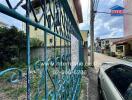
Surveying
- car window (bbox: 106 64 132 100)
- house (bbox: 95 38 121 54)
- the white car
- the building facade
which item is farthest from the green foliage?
house (bbox: 95 38 121 54)

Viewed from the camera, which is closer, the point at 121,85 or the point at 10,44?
the point at 10,44

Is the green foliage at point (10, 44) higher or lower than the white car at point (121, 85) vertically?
higher

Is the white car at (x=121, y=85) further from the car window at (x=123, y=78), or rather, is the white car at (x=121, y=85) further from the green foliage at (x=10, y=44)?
the green foliage at (x=10, y=44)

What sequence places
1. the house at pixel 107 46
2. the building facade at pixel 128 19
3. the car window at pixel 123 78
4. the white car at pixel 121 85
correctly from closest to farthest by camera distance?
1. the white car at pixel 121 85
2. the car window at pixel 123 78
3. the building facade at pixel 128 19
4. the house at pixel 107 46

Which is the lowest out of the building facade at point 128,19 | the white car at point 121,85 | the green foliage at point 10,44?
the white car at point 121,85

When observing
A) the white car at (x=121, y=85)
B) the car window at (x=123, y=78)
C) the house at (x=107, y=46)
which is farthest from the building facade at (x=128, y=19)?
the white car at (x=121, y=85)

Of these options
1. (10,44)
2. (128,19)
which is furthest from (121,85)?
(128,19)

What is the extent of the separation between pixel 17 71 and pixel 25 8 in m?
0.36

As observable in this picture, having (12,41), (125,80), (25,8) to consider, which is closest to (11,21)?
(12,41)

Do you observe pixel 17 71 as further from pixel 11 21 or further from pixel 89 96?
pixel 89 96

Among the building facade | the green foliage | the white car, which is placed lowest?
the white car

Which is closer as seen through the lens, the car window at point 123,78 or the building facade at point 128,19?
the car window at point 123,78

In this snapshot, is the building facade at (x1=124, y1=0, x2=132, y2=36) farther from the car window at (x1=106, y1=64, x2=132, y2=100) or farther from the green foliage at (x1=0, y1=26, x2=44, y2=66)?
the green foliage at (x1=0, y1=26, x2=44, y2=66)

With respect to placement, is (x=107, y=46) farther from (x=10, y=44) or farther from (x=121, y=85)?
(x=10, y=44)
